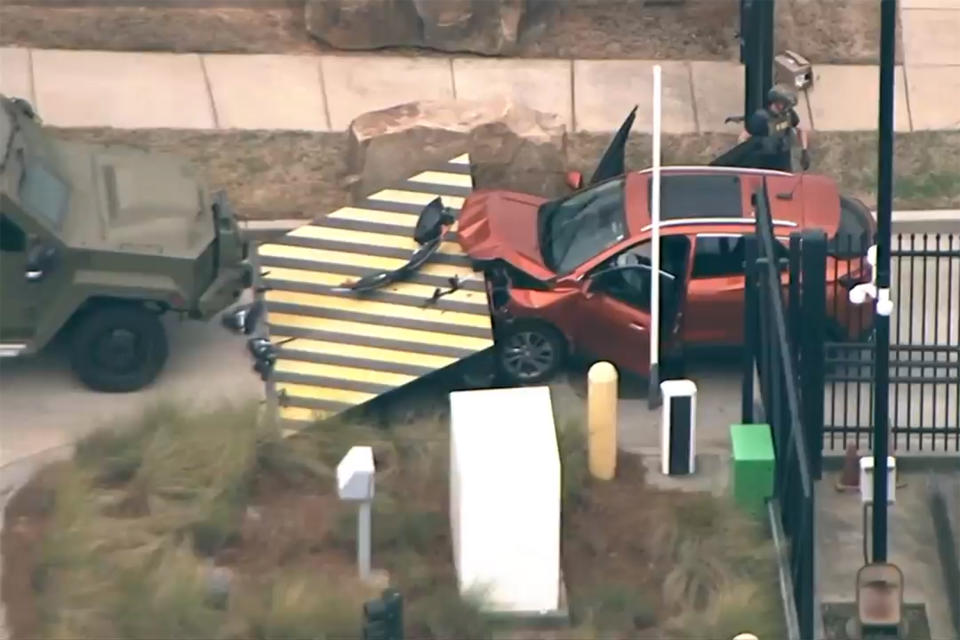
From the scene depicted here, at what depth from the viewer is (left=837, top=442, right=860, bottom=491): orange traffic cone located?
15.8 metres

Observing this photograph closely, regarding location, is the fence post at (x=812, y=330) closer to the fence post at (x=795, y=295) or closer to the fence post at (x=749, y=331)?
the fence post at (x=795, y=295)

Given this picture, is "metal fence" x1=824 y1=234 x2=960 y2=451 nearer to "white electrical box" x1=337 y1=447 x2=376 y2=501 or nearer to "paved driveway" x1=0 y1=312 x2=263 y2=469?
"white electrical box" x1=337 y1=447 x2=376 y2=501

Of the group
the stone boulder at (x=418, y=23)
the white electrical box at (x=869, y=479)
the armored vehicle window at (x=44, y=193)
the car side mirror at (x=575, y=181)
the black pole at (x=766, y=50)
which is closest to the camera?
the white electrical box at (x=869, y=479)

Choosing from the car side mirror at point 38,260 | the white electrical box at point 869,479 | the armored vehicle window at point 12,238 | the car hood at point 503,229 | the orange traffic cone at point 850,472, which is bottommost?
the orange traffic cone at point 850,472

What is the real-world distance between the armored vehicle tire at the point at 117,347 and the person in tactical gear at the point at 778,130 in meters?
4.89

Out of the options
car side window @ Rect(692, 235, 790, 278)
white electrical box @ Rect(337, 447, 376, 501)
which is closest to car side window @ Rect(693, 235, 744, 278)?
car side window @ Rect(692, 235, 790, 278)

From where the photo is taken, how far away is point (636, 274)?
16.7m

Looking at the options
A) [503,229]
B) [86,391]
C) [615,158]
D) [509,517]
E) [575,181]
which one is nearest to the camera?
[509,517]

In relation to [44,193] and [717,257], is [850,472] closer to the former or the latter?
[717,257]

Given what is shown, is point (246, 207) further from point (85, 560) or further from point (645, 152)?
point (85, 560)

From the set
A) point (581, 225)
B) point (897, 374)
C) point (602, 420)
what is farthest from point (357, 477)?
point (897, 374)

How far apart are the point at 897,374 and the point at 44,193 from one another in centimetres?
606

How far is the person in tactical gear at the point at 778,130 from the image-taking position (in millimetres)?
18328

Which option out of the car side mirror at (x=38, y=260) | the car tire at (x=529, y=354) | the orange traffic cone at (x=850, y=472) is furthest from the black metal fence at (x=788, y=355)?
the car side mirror at (x=38, y=260)
